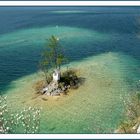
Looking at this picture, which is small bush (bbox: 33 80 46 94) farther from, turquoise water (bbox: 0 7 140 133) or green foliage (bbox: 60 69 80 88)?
green foliage (bbox: 60 69 80 88)

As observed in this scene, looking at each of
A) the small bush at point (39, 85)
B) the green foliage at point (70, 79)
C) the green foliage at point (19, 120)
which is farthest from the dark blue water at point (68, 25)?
the green foliage at point (19, 120)

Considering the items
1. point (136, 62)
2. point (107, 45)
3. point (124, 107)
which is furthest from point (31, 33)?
point (124, 107)

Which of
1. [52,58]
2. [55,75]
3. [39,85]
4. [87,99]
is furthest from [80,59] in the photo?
[87,99]

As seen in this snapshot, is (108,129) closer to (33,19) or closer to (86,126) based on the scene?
(86,126)

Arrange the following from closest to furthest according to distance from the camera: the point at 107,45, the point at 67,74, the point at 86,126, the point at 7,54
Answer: the point at 86,126 → the point at 67,74 → the point at 7,54 → the point at 107,45
